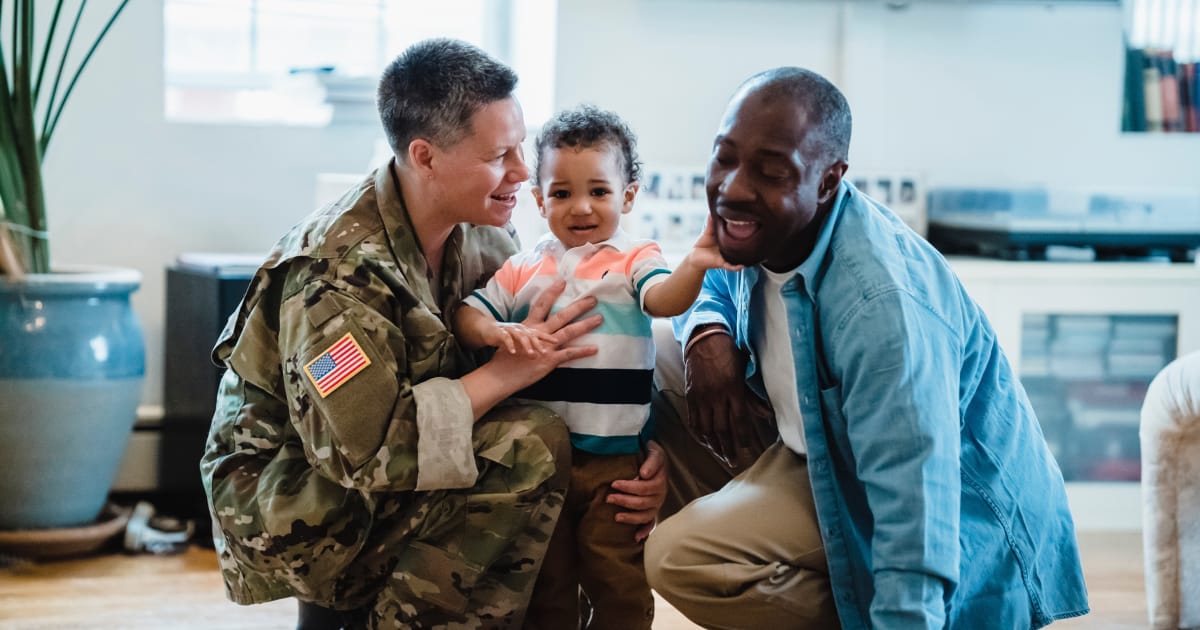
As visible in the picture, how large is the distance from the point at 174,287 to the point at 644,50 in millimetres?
1347

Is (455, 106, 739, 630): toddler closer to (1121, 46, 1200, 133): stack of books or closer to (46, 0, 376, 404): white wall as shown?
(46, 0, 376, 404): white wall

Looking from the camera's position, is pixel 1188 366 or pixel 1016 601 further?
pixel 1188 366

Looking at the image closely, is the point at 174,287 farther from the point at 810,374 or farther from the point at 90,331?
the point at 810,374

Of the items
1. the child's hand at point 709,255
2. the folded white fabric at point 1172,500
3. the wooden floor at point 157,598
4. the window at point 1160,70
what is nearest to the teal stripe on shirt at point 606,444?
the child's hand at point 709,255

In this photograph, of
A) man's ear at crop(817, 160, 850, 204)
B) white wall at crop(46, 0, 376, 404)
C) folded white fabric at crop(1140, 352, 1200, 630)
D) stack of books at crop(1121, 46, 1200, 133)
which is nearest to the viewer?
man's ear at crop(817, 160, 850, 204)

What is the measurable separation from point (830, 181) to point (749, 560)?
1.72 ft

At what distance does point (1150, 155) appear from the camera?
364 cm

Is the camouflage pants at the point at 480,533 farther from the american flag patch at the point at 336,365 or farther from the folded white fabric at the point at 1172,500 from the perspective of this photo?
the folded white fabric at the point at 1172,500

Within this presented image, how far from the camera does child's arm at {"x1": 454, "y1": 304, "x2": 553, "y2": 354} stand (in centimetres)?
176

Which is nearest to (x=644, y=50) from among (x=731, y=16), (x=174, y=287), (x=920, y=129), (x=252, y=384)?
(x=731, y=16)

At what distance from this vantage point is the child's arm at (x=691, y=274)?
1695 millimetres

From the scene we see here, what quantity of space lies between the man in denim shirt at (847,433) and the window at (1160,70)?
2.18 metres

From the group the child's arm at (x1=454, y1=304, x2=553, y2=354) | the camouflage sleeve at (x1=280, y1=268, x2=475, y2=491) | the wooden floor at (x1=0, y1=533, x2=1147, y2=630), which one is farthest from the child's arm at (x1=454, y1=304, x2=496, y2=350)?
the wooden floor at (x1=0, y1=533, x2=1147, y2=630)

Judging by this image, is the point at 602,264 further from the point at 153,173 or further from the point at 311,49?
the point at 311,49
